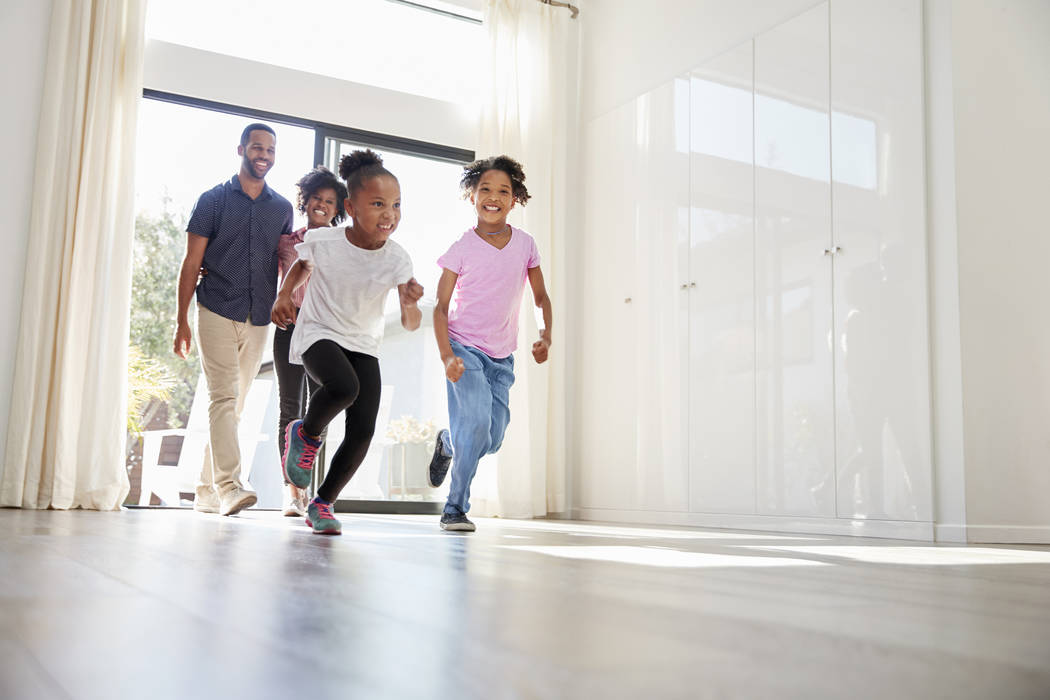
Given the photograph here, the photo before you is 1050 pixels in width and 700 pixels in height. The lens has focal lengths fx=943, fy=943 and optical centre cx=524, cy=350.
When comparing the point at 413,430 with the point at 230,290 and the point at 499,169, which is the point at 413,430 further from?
the point at 499,169

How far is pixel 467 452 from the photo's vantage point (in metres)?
3.06

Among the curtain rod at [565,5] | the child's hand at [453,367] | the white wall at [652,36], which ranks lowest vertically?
the child's hand at [453,367]

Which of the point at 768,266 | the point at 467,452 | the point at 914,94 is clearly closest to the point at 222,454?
the point at 467,452

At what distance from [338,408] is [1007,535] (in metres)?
2.25

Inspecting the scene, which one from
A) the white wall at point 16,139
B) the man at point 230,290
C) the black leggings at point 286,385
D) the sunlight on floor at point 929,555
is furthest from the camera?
the white wall at point 16,139

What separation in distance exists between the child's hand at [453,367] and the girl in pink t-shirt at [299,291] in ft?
2.83

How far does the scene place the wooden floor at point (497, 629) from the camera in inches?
21.2

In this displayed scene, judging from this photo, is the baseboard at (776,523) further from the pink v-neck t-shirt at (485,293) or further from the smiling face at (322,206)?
the smiling face at (322,206)

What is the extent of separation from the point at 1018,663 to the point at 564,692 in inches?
13.6

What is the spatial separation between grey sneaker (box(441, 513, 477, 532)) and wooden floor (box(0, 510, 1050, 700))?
138 cm

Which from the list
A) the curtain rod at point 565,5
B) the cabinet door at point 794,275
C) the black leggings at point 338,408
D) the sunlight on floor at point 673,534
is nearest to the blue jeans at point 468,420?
the sunlight on floor at point 673,534

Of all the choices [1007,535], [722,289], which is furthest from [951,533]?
[722,289]

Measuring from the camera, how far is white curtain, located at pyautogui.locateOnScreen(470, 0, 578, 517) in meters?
4.86

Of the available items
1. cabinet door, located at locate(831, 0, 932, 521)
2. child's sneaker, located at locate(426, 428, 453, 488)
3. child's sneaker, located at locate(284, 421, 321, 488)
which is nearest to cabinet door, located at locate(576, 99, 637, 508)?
cabinet door, located at locate(831, 0, 932, 521)
